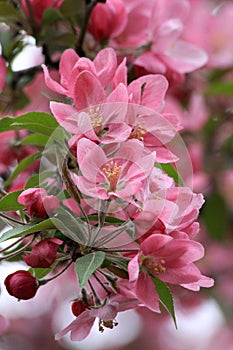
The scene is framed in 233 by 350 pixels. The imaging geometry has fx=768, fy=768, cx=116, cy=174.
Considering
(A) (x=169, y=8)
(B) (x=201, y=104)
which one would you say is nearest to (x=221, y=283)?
(B) (x=201, y=104)

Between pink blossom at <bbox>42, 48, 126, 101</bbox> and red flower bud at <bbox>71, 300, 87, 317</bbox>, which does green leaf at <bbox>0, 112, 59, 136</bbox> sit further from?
red flower bud at <bbox>71, 300, 87, 317</bbox>

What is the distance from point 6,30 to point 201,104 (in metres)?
0.87

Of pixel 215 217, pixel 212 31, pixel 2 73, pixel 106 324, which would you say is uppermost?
pixel 2 73

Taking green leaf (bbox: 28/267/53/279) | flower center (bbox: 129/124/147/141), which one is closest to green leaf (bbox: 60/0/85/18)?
flower center (bbox: 129/124/147/141)

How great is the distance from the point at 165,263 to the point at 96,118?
0.67 feet

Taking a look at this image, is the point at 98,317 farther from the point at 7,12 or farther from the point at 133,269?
the point at 7,12

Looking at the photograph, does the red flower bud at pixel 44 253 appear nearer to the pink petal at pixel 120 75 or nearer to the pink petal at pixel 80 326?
the pink petal at pixel 80 326

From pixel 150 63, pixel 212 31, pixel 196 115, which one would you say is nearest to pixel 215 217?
pixel 196 115

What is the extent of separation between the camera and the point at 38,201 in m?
0.93

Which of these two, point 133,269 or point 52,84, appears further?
point 52,84

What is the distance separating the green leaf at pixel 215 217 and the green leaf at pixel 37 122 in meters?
0.98

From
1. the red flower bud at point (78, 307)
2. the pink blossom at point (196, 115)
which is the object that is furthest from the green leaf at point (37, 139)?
the pink blossom at point (196, 115)

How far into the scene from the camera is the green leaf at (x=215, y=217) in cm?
197

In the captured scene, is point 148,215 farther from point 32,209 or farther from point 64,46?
point 64,46
